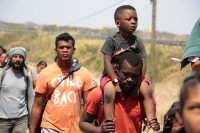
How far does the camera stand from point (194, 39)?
3.28m

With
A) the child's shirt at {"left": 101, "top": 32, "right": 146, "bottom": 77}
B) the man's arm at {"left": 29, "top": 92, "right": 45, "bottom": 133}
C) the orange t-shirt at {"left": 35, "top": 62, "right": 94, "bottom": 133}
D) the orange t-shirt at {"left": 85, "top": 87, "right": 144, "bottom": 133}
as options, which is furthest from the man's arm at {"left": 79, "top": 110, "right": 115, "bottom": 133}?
the man's arm at {"left": 29, "top": 92, "right": 45, "bottom": 133}

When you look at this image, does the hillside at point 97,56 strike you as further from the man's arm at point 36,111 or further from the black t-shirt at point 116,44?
the black t-shirt at point 116,44

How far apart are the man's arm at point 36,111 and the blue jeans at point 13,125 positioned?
4.81 feet

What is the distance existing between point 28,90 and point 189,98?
636cm

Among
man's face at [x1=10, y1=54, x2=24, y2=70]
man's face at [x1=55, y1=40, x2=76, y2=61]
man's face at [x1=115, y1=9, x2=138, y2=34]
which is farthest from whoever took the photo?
man's face at [x1=10, y1=54, x2=24, y2=70]

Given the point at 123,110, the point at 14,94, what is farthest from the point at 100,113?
the point at 14,94

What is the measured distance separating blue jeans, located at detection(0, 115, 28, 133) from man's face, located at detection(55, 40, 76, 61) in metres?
1.98

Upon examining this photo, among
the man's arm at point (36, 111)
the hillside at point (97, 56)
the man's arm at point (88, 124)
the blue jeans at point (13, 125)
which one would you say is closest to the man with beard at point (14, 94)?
the blue jeans at point (13, 125)

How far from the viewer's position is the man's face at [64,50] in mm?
6591

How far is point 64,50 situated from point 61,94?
0.64 m

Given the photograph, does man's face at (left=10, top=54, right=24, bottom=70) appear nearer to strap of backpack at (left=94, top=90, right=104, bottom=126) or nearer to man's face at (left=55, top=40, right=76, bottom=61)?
man's face at (left=55, top=40, right=76, bottom=61)

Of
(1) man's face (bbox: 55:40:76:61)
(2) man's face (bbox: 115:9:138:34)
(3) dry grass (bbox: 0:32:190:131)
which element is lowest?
(3) dry grass (bbox: 0:32:190:131)

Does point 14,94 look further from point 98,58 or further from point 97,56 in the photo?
point 97,56

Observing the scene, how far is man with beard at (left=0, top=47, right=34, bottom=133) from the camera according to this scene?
8.08m
